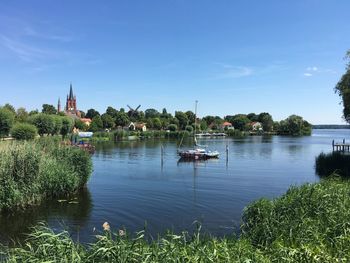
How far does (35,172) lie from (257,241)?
571 inches

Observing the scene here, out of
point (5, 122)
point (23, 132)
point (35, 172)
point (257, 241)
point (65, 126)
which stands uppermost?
point (5, 122)

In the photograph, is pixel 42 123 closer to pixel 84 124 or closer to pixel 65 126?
pixel 65 126

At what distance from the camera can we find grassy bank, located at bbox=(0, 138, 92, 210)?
67.5 feet

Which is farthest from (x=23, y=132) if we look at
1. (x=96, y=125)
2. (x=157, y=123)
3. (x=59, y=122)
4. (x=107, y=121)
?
(x=157, y=123)

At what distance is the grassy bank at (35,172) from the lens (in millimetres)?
20562

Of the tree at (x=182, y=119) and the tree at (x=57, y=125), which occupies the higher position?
the tree at (x=182, y=119)

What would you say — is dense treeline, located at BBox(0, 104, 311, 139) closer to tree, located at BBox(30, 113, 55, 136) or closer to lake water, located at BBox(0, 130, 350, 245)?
tree, located at BBox(30, 113, 55, 136)

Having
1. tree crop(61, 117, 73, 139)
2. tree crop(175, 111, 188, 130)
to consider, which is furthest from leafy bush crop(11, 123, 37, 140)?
tree crop(175, 111, 188, 130)

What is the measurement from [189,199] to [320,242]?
18.2 meters

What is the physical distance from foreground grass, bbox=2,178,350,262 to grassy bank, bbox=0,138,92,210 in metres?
9.93

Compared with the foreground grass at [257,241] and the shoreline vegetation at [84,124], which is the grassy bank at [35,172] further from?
the shoreline vegetation at [84,124]

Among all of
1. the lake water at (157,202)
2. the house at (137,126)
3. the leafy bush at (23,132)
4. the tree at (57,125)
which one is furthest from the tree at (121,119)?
the lake water at (157,202)

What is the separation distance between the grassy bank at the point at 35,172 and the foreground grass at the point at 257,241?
993cm

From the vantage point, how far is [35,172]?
22188 millimetres
